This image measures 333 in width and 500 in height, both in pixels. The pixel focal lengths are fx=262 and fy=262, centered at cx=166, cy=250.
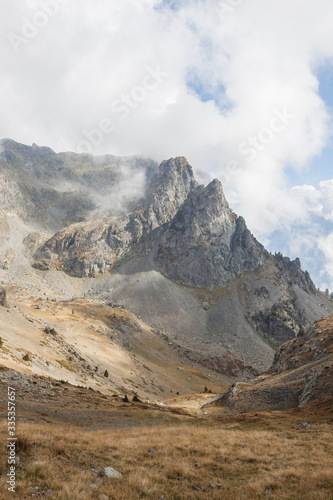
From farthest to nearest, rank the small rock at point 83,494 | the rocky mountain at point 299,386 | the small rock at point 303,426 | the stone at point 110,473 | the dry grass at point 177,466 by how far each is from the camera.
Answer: the rocky mountain at point 299,386, the small rock at point 303,426, the stone at point 110,473, the dry grass at point 177,466, the small rock at point 83,494

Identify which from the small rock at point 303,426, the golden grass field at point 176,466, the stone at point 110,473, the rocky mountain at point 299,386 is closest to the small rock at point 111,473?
the stone at point 110,473

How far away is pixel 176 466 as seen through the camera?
12844 millimetres

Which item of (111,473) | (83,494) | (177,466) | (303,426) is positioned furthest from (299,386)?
(83,494)

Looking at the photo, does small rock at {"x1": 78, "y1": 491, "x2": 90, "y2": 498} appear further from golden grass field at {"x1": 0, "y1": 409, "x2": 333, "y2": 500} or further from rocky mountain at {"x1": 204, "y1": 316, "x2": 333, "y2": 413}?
rocky mountain at {"x1": 204, "y1": 316, "x2": 333, "y2": 413}

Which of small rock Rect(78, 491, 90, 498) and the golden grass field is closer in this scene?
small rock Rect(78, 491, 90, 498)

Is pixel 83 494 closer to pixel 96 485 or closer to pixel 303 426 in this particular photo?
pixel 96 485

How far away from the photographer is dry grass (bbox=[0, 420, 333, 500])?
10.0 m

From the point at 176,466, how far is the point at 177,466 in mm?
49

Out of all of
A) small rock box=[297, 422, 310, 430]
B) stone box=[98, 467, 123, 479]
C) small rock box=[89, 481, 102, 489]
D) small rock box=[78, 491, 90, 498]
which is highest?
small rock box=[297, 422, 310, 430]

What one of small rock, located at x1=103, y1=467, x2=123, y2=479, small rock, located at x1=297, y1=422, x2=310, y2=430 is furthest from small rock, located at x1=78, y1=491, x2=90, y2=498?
small rock, located at x1=297, y1=422, x2=310, y2=430

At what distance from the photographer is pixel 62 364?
4794 centimetres

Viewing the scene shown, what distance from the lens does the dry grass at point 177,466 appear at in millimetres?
10016

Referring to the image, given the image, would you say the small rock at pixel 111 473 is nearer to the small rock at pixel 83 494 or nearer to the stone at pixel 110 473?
the stone at pixel 110 473

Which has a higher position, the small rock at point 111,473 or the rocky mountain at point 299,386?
the rocky mountain at point 299,386
